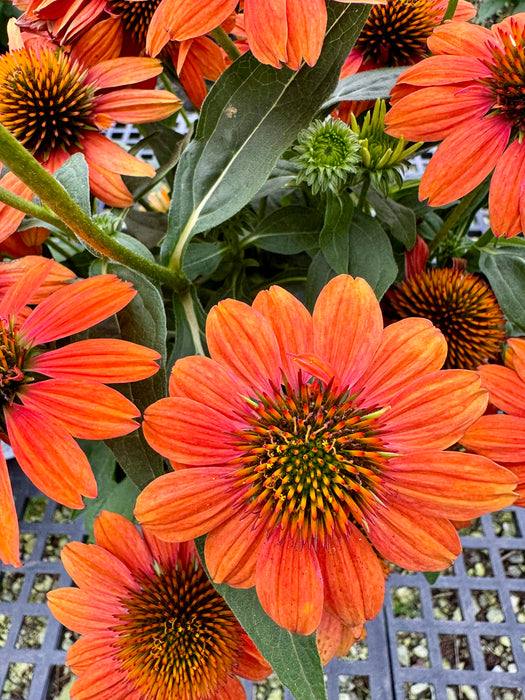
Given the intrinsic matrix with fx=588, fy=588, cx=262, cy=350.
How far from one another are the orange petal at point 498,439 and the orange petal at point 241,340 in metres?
0.17

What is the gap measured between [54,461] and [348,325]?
21cm

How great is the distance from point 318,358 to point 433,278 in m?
0.29

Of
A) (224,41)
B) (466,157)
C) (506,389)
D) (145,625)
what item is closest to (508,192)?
(466,157)

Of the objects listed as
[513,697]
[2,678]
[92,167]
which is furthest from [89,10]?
[513,697]

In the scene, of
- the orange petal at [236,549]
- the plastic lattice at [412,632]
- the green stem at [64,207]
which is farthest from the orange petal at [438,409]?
the plastic lattice at [412,632]

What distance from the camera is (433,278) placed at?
1.96 feet

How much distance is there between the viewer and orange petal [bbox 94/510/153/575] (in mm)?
545

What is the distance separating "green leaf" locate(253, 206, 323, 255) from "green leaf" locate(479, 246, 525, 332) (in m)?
0.18

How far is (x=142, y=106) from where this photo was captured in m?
0.52

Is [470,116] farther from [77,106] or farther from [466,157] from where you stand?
[77,106]

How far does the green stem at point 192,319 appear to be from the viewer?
492 mm

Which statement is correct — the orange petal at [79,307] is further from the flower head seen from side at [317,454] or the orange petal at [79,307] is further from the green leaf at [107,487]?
the green leaf at [107,487]

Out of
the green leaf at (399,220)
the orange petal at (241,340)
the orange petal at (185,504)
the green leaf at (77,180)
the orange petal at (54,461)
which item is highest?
the green leaf at (399,220)

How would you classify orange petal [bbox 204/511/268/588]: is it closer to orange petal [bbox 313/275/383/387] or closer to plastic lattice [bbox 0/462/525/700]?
orange petal [bbox 313/275/383/387]
